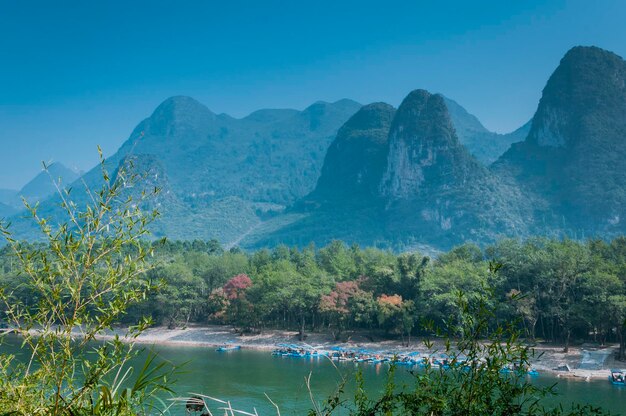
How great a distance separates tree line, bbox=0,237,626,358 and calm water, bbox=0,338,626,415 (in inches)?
169

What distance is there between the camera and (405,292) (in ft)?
125

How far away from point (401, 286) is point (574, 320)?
1144cm

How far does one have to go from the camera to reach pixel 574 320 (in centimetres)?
3106

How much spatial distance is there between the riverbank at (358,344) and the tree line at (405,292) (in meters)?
0.99

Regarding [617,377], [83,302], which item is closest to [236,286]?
[617,377]

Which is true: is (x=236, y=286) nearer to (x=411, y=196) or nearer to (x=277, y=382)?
(x=277, y=382)

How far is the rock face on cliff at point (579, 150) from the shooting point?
11606 centimetres

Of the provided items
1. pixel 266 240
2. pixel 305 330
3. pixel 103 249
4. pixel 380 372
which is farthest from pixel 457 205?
pixel 103 249

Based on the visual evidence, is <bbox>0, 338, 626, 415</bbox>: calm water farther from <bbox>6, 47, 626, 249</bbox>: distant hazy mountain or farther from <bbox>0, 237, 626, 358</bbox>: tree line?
<bbox>6, 47, 626, 249</bbox>: distant hazy mountain

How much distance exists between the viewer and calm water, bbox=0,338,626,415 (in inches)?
856

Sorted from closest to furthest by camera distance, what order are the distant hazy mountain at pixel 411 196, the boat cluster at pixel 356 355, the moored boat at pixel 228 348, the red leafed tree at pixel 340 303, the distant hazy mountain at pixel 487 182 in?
the boat cluster at pixel 356 355, the red leafed tree at pixel 340 303, the moored boat at pixel 228 348, the distant hazy mountain at pixel 487 182, the distant hazy mountain at pixel 411 196

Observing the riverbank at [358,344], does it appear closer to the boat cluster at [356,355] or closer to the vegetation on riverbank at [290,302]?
the boat cluster at [356,355]

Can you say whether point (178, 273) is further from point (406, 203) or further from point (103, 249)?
point (406, 203)

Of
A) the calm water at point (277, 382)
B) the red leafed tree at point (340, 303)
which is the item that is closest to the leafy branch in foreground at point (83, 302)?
the calm water at point (277, 382)
